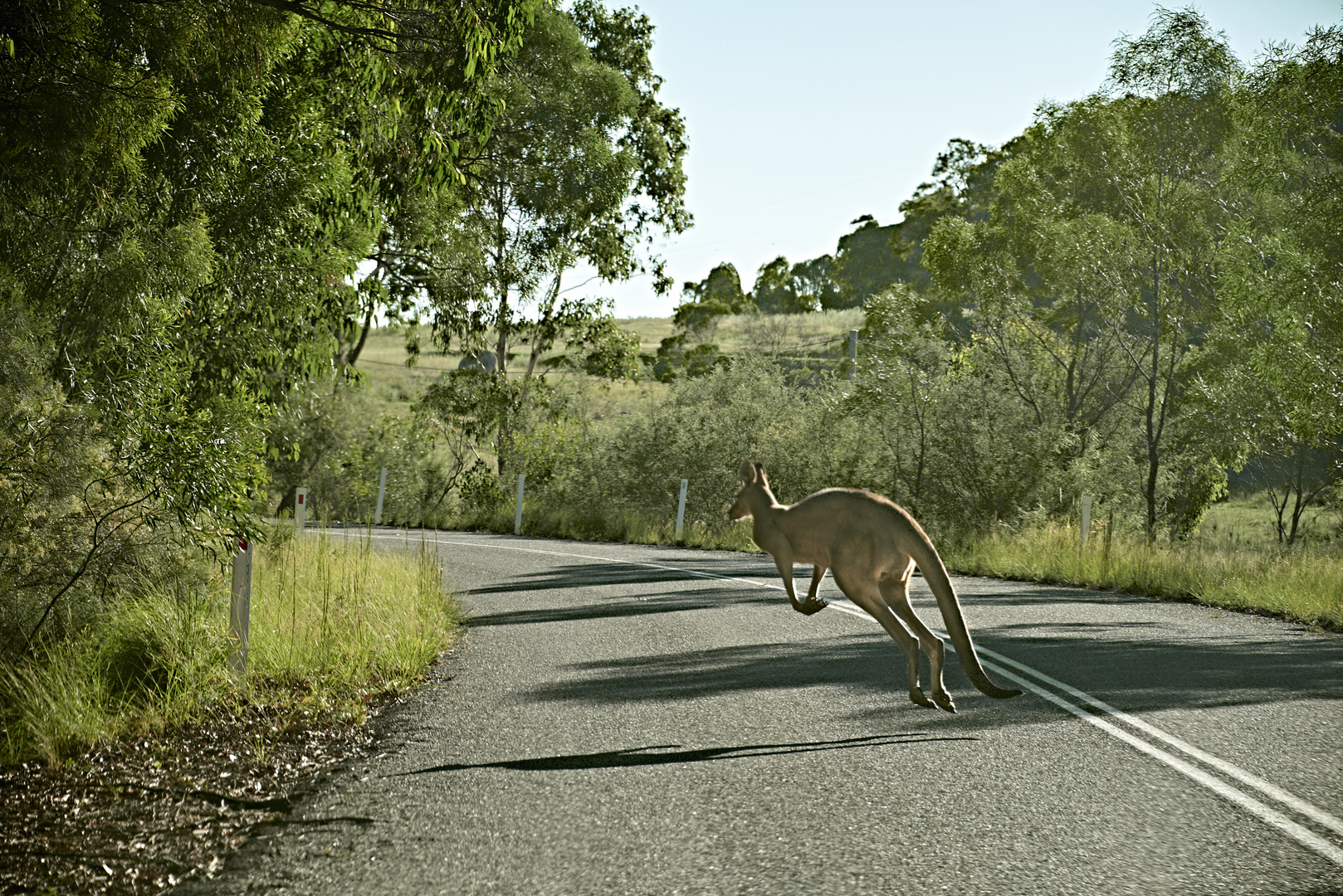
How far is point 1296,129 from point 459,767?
1986 cm

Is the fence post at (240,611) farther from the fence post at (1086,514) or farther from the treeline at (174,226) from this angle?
the fence post at (1086,514)

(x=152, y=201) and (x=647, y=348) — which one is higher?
(x=647, y=348)

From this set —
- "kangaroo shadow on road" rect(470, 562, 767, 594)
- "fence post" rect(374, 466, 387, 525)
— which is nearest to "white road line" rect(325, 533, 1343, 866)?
"kangaroo shadow on road" rect(470, 562, 767, 594)

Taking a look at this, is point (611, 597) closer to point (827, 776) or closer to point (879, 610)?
point (827, 776)

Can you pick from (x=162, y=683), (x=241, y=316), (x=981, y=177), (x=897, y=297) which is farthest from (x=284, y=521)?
(x=981, y=177)

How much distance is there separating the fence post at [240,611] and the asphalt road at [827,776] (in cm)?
120

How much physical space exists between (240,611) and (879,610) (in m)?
5.85

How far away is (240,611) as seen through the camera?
8.10 m

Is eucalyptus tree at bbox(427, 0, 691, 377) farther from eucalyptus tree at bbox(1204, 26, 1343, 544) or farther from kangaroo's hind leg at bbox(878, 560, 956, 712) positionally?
kangaroo's hind leg at bbox(878, 560, 956, 712)

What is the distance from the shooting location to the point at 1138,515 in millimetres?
25750

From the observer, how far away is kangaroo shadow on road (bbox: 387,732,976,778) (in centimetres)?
632

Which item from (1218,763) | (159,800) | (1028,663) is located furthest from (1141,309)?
(159,800)

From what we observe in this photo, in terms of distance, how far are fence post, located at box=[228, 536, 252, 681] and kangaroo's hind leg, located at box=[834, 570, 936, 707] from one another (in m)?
5.50

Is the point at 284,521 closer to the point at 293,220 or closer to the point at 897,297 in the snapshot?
the point at 293,220
